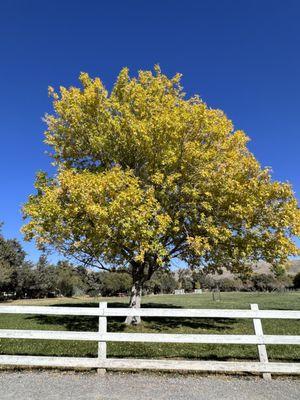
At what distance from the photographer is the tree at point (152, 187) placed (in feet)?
50.0

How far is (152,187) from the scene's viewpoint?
54.8ft

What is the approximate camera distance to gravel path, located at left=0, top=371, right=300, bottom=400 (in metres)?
6.79

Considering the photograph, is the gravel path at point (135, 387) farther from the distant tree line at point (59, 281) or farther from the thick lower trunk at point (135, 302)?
the distant tree line at point (59, 281)

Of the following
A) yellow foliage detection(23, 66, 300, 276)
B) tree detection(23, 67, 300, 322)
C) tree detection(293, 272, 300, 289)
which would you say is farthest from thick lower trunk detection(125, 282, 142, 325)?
tree detection(293, 272, 300, 289)

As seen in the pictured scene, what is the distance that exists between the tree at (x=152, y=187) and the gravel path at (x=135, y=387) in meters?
7.09

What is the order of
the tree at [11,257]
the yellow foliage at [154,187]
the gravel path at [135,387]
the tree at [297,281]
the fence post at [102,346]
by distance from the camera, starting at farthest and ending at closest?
1. the tree at [297,281]
2. the tree at [11,257]
3. the yellow foliage at [154,187]
4. the fence post at [102,346]
5. the gravel path at [135,387]

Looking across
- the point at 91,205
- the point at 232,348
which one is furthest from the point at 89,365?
the point at 91,205

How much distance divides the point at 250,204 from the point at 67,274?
280 feet

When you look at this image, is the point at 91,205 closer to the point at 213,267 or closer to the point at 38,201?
the point at 38,201

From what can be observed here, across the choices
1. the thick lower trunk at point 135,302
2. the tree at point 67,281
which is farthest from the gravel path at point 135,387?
the tree at point 67,281

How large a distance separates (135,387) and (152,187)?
10.3 metres

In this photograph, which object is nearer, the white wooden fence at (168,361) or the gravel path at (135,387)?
the gravel path at (135,387)

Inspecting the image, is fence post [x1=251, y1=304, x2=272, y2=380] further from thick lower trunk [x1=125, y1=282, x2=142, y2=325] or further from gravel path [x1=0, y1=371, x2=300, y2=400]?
thick lower trunk [x1=125, y1=282, x2=142, y2=325]

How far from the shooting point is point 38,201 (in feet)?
57.7
